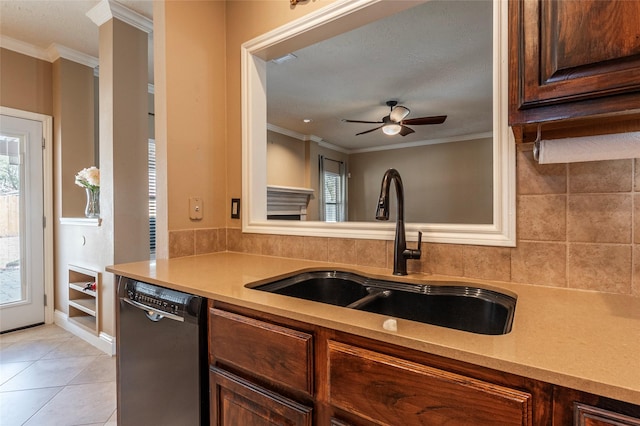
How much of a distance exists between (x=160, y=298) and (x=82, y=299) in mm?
2709

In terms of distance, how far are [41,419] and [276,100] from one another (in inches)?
143

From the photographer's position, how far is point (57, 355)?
8.41ft

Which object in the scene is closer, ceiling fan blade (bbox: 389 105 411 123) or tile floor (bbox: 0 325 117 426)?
tile floor (bbox: 0 325 117 426)

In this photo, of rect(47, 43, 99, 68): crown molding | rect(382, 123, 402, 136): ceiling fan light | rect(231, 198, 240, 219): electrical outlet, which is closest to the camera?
rect(231, 198, 240, 219): electrical outlet

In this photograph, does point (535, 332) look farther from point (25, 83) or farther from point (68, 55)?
point (25, 83)

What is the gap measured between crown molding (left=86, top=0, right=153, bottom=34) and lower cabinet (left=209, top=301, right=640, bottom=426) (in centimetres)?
266

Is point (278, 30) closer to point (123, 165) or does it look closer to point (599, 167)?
point (599, 167)

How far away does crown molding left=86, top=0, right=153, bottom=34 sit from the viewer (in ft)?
8.01

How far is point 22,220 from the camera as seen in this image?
3068 mm

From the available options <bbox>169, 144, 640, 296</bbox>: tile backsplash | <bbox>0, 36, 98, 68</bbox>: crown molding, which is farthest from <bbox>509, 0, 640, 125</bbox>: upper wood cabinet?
<bbox>0, 36, 98, 68</bbox>: crown molding

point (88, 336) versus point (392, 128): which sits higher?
point (392, 128)

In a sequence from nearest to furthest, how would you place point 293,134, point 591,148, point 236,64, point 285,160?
point 591,148 < point 236,64 < point 285,160 < point 293,134

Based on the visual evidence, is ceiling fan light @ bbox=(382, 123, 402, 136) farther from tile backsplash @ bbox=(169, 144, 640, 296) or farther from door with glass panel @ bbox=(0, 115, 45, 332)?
door with glass panel @ bbox=(0, 115, 45, 332)

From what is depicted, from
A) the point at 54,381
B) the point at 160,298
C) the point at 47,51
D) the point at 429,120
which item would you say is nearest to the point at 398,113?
the point at 429,120
